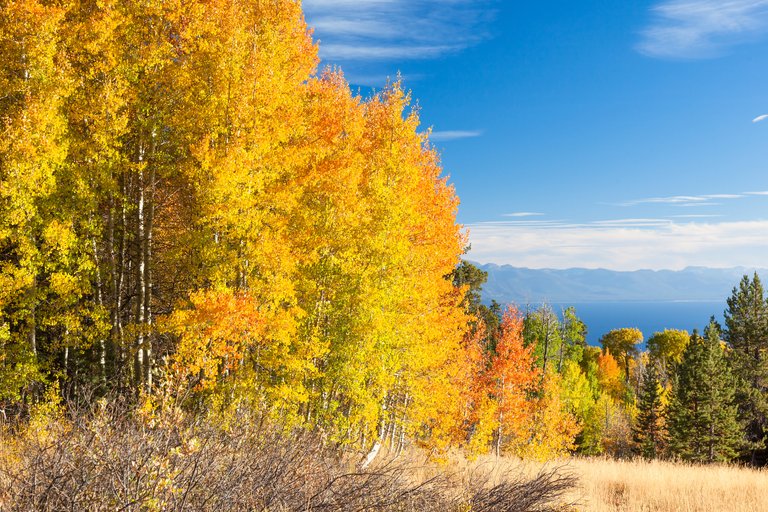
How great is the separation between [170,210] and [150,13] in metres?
7.75

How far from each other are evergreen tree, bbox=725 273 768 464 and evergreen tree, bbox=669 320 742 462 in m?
2.43

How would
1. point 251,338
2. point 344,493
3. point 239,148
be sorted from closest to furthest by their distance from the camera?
1. point 344,493
2. point 239,148
3. point 251,338

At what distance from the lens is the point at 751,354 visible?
43219 millimetres

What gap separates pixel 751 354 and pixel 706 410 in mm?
10120

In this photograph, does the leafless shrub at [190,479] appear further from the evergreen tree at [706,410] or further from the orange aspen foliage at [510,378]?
the evergreen tree at [706,410]

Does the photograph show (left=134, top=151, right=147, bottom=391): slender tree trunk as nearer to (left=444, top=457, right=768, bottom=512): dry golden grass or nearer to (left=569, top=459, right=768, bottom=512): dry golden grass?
(left=444, top=457, right=768, bottom=512): dry golden grass

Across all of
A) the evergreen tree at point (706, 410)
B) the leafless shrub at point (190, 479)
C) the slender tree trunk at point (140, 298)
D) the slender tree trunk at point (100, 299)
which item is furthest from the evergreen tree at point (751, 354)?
the slender tree trunk at point (100, 299)

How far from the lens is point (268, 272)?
12109 millimetres

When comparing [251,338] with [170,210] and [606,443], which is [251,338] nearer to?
[170,210]

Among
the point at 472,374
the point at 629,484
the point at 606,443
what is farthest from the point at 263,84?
the point at 606,443

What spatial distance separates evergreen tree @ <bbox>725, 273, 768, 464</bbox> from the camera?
40250 mm

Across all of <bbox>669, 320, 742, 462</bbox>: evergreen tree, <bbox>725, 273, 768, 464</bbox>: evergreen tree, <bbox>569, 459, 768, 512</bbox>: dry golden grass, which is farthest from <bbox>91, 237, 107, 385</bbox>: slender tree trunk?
<bbox>725, 273, 768, 464</bbox>: evergreen tree

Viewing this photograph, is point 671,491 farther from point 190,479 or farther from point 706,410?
point 706,410

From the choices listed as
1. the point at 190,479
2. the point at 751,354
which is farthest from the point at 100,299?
the point at 751,354
